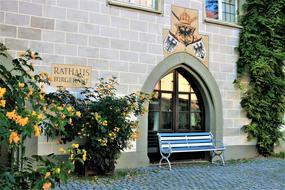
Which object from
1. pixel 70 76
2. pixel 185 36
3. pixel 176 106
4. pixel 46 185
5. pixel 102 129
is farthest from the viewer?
pixel 176 106

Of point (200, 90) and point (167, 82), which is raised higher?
point (167, 82)

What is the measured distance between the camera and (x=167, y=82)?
998 cm

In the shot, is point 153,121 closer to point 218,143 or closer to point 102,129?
point 218,143

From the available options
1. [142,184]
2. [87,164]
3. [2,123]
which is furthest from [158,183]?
[2,123]

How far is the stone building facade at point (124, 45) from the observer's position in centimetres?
776

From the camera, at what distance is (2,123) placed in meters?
2.54

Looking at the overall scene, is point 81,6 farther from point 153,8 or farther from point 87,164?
point 87,164

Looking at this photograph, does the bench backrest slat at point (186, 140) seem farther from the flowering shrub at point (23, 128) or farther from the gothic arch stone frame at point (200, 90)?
the flowering shrub at point (23, 128)

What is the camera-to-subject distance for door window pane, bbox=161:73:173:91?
991 centimetres

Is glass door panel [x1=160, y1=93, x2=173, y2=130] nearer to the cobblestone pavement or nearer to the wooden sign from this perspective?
the cobblestone pavement

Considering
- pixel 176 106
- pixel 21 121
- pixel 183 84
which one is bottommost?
pixel 21 121

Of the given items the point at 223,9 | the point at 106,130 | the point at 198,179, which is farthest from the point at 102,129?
the point at 223,9

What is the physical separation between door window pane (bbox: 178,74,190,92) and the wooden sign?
9.07ft

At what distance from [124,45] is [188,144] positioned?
2835mm
